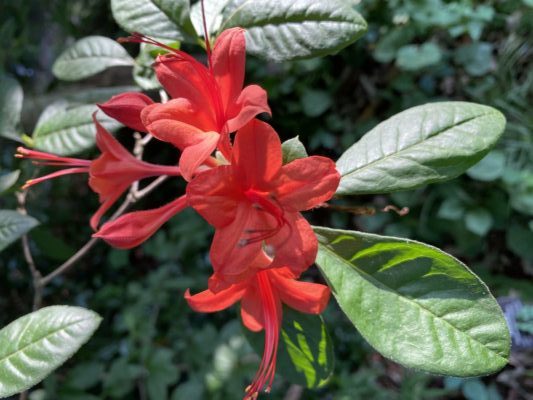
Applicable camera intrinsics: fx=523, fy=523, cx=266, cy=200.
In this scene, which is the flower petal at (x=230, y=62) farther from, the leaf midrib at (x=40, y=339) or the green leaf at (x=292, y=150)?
the leaf midrib at (x=40, y=339)

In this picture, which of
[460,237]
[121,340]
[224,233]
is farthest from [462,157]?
[121,340]

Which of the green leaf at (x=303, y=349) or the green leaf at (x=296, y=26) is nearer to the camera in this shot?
the green leaf at (x=296, y=26)

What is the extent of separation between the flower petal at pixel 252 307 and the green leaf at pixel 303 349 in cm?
14

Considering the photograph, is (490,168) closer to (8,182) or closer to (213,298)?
(213,298)

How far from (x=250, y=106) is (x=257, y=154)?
0.06m

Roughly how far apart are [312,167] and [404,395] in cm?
130

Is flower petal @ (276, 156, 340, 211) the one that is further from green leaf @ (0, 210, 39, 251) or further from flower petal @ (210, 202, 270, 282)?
green leaf @ (0, 210, 39, 251)

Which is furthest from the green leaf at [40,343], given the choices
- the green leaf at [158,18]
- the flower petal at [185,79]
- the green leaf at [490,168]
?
the green leaf at [490,168]

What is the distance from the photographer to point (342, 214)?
2.20 meters

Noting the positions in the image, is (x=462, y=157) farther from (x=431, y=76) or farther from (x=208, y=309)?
(x=431, y=76)

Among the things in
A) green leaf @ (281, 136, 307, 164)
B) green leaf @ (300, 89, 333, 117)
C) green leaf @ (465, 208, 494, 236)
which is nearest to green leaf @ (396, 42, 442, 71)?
green leaf @ (300, 89, 333, 117)

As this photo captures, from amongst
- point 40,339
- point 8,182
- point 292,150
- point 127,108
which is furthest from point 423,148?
point 8,182

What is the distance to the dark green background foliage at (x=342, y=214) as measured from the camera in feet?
5.57

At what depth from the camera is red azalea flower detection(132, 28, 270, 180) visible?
1.98 feet
